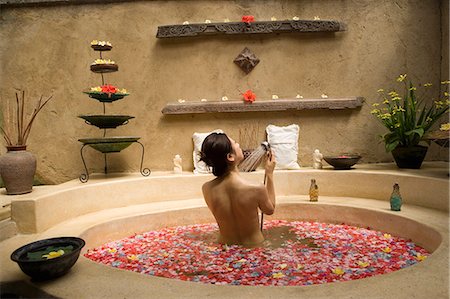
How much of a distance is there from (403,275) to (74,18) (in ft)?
17.4

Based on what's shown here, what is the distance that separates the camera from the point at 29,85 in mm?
5148

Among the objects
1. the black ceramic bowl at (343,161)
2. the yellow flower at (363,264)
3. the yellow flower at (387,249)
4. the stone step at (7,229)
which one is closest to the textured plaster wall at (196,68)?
the black ceramic bowl at (343,161)

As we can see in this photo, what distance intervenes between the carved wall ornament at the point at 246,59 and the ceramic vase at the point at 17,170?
3.11m

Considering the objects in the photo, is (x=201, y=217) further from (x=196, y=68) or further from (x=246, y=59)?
(x=246, y=59)

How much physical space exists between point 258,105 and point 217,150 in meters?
2.48

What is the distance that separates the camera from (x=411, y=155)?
14.4 feet

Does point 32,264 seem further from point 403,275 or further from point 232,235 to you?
point 403,275

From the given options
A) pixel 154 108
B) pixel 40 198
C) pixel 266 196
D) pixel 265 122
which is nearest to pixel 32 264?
pixel 40 198

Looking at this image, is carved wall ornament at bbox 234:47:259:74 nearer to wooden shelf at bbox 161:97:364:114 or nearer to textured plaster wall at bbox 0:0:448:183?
textured plaster wall at bbox 0:0:448:183

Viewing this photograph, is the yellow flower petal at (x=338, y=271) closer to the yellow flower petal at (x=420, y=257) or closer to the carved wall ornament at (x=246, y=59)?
the yellow flower petal at (x=420, y=257)

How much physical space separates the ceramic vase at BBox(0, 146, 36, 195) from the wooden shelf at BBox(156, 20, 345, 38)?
253 cm

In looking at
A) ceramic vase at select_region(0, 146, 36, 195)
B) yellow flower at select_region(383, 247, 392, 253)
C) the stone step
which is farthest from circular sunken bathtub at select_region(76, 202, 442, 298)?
ceramic vase at select_region(0, 146, 36, 195)

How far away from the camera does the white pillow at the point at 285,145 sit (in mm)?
4934

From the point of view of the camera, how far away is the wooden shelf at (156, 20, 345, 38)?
16.6 feet
